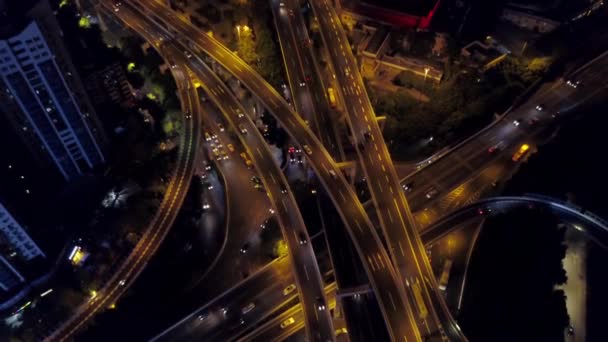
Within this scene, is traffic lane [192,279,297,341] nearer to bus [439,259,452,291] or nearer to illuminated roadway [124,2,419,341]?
illuminated roadway [124,2,419,341]

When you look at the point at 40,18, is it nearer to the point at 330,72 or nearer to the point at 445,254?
the point at 330,72

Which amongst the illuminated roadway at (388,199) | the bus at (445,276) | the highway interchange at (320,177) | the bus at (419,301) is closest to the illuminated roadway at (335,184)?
the highway interchange at (320,177)

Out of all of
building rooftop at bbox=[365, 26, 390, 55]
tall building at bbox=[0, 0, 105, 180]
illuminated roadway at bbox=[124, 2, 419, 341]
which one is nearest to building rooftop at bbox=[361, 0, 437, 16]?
building rooftop at bbox=[365, 26, 390, 55]

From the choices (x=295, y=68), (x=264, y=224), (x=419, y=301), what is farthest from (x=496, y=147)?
(x=264, y=224)

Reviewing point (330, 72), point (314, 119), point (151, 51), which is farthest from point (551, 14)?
point (151, 51)

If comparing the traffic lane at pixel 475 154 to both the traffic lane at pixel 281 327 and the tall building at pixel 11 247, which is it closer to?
the traffic lane at pixel 281 327

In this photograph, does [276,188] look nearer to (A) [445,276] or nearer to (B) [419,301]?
(B) [419,301]
